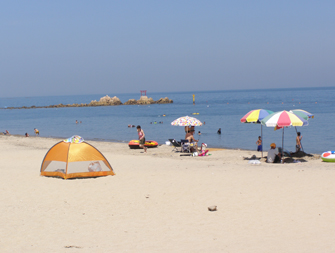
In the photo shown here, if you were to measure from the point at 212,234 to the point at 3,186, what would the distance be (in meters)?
7.23

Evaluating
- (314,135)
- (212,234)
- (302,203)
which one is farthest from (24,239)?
→ (314,135)

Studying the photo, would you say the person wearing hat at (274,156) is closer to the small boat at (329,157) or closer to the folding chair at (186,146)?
the small boat at (329,157)

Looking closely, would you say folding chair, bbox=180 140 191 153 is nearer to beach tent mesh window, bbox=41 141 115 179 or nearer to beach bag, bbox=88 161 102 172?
beach tent mesh window, bbox=41 141 115 179

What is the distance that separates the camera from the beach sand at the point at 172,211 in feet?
22.8

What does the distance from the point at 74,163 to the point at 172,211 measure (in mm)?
5151

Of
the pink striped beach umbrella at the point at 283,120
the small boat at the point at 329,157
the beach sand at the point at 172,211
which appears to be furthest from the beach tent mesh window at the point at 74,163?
the small boat at the point at 329,157

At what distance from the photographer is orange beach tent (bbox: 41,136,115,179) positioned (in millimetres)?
12742

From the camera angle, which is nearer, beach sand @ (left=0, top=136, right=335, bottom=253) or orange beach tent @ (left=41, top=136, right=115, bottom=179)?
beach sand @ (left=0, top=136, right=335, bottom=253)

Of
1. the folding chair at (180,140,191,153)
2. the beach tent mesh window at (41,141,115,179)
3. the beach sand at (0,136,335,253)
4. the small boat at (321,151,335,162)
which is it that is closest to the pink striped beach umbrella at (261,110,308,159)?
the small boat at (321,151,335,162)

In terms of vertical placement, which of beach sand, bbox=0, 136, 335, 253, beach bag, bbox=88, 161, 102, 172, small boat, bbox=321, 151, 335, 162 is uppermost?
beach bag, bbox=88, 161, 102, 172

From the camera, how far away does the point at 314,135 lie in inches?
1310

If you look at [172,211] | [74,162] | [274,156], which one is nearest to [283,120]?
[274,156]

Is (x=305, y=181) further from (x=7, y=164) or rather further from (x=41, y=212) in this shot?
(x=7, y=164)

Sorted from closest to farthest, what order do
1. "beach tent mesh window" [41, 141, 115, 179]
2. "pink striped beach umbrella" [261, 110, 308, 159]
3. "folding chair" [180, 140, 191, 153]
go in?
"beach tent mesh window" [41, 141, 115, 179], "pink striped beach umbrella" [261, 110, 308, 159], "folding chair" [180, 140, 191, 153]
